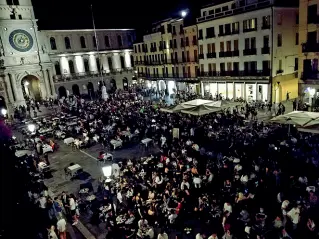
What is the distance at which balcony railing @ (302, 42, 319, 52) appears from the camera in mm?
26802

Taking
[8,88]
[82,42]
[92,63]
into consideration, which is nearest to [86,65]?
[92,63]

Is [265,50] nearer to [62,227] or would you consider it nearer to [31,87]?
[62,227]

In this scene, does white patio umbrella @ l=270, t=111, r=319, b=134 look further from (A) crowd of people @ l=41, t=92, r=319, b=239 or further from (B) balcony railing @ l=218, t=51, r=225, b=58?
(B) balcony railing @ l=218, t=51, r=225, b=58

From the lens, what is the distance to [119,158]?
70.5 ft

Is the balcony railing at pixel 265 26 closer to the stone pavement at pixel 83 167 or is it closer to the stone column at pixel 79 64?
the stone pavement at pixel 83 167

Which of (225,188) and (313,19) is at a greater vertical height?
(313,19)

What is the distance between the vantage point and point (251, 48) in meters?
34.4

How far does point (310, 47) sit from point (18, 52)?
4705 centimetres

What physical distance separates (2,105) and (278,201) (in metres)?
50.1

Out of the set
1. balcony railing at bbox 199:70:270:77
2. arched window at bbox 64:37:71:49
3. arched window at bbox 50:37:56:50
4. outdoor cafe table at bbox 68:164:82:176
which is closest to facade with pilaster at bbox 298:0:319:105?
balcony railing at bbox 199:70:270:77

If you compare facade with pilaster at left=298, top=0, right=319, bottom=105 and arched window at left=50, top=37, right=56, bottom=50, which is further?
arched window at left=50, top=37, right=56, bottom=50

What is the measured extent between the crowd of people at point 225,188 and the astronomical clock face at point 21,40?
3980 centimetres

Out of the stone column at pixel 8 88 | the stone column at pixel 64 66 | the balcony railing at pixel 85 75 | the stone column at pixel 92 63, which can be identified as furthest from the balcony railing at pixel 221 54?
the stone column at pixel 8 88

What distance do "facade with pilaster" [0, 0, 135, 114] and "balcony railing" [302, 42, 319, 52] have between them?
1085 inches
